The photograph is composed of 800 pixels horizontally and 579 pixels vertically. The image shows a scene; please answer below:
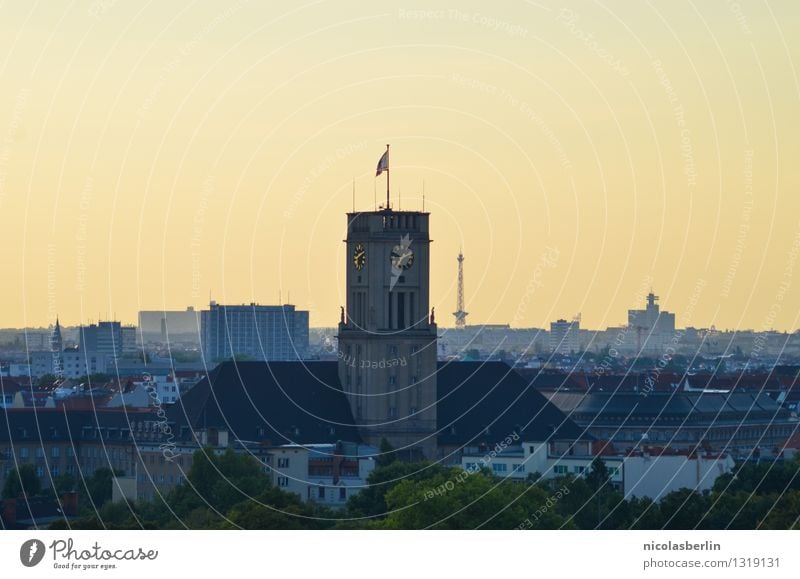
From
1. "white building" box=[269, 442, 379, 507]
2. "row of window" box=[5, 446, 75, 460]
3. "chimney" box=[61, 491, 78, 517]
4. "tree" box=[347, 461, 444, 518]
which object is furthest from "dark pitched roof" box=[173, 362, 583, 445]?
"chimney" box=[61, 491, 78, 517]

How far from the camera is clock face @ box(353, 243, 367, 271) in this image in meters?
112

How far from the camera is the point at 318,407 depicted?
115938 mm

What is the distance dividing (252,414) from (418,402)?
6.49 meters

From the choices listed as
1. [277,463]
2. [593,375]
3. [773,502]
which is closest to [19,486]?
[277,463]

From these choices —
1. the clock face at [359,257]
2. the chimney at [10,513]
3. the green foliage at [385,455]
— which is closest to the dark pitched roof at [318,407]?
the green foliage at [385,455]

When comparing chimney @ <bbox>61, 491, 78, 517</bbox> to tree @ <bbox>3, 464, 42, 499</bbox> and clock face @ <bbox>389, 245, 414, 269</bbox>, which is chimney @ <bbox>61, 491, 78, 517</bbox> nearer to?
tree @ <bbox>3, 464, 42, 499</bbox>

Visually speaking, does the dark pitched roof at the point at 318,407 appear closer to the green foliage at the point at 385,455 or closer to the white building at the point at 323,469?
the white building at the point at 323,469

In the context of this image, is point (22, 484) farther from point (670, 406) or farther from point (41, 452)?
point (670, 406)

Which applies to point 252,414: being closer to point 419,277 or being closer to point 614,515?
point 419,277

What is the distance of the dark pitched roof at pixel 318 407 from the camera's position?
11388 centimetres

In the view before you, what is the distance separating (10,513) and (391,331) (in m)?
27.5

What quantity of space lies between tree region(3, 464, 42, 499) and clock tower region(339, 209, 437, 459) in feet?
48.6

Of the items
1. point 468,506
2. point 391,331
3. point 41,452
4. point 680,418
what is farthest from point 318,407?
point 680,418
